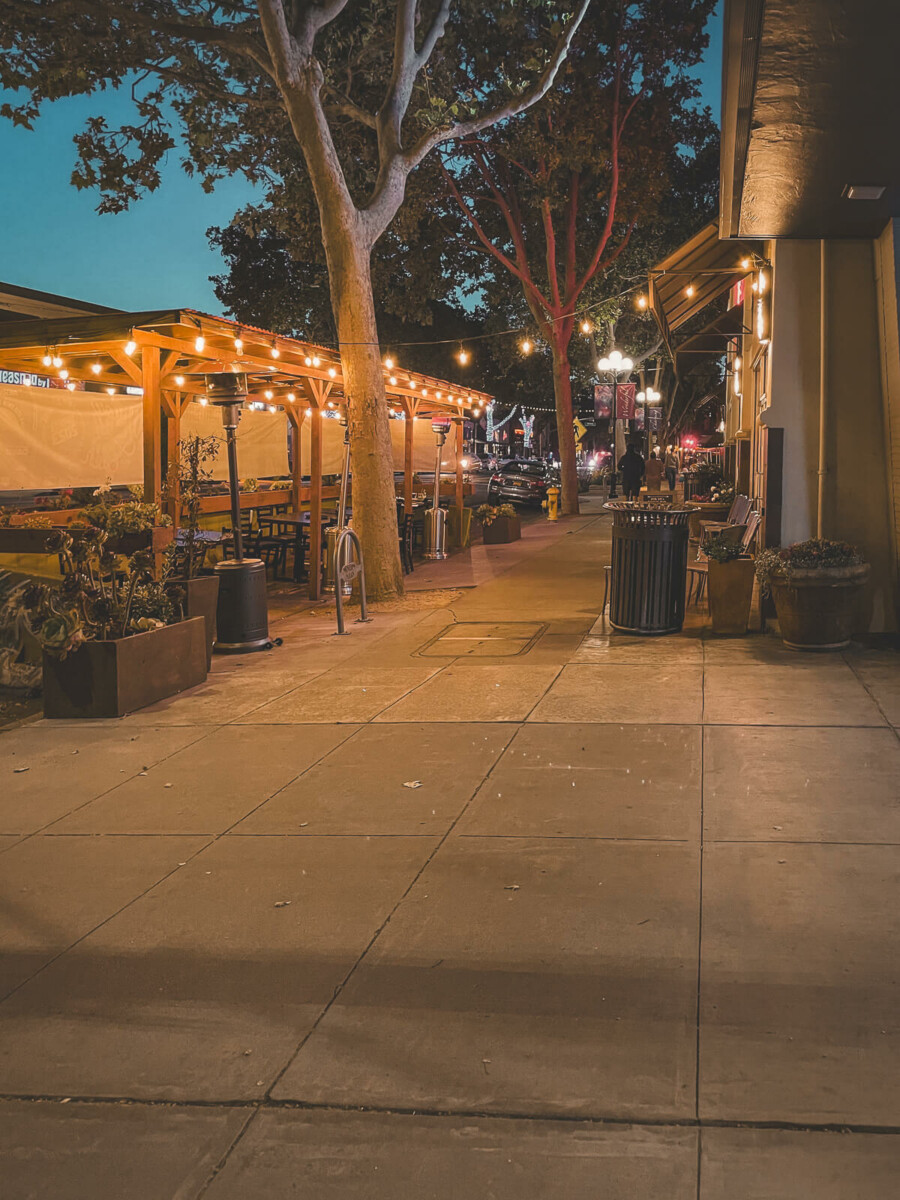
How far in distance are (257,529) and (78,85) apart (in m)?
7.22

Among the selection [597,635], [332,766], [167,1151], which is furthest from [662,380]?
[167,1151]

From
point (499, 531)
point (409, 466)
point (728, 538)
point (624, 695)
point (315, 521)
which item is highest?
point (409, 466)

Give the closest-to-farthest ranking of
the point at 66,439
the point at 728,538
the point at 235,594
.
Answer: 1. the point at 728,538
2. the point at 235,594
3. the point at 66,439

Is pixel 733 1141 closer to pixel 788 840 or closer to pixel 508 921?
pixel 508 921

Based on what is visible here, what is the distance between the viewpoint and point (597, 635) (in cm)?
1044

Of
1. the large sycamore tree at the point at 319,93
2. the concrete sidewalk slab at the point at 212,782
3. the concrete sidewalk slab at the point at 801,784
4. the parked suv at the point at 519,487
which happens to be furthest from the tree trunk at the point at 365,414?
the parked suv at the point at 519,487

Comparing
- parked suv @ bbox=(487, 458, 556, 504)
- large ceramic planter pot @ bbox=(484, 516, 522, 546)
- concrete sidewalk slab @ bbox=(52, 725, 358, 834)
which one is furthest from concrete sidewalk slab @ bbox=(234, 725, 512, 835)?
parked suv @ bbox=(487, 458, 556, 504)

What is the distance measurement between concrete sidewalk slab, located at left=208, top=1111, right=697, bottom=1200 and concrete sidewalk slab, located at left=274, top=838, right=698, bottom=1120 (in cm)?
10

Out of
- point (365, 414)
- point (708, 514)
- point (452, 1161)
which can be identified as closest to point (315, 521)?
point (365, 414)

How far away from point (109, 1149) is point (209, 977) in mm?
951

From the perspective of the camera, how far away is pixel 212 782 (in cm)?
628

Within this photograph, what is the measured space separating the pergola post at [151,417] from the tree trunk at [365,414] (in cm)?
274

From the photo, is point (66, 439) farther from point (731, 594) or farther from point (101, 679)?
point (731, 594)

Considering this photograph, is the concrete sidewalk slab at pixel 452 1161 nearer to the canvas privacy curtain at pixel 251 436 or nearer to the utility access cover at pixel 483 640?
the utility access cover at pixel 483 640
